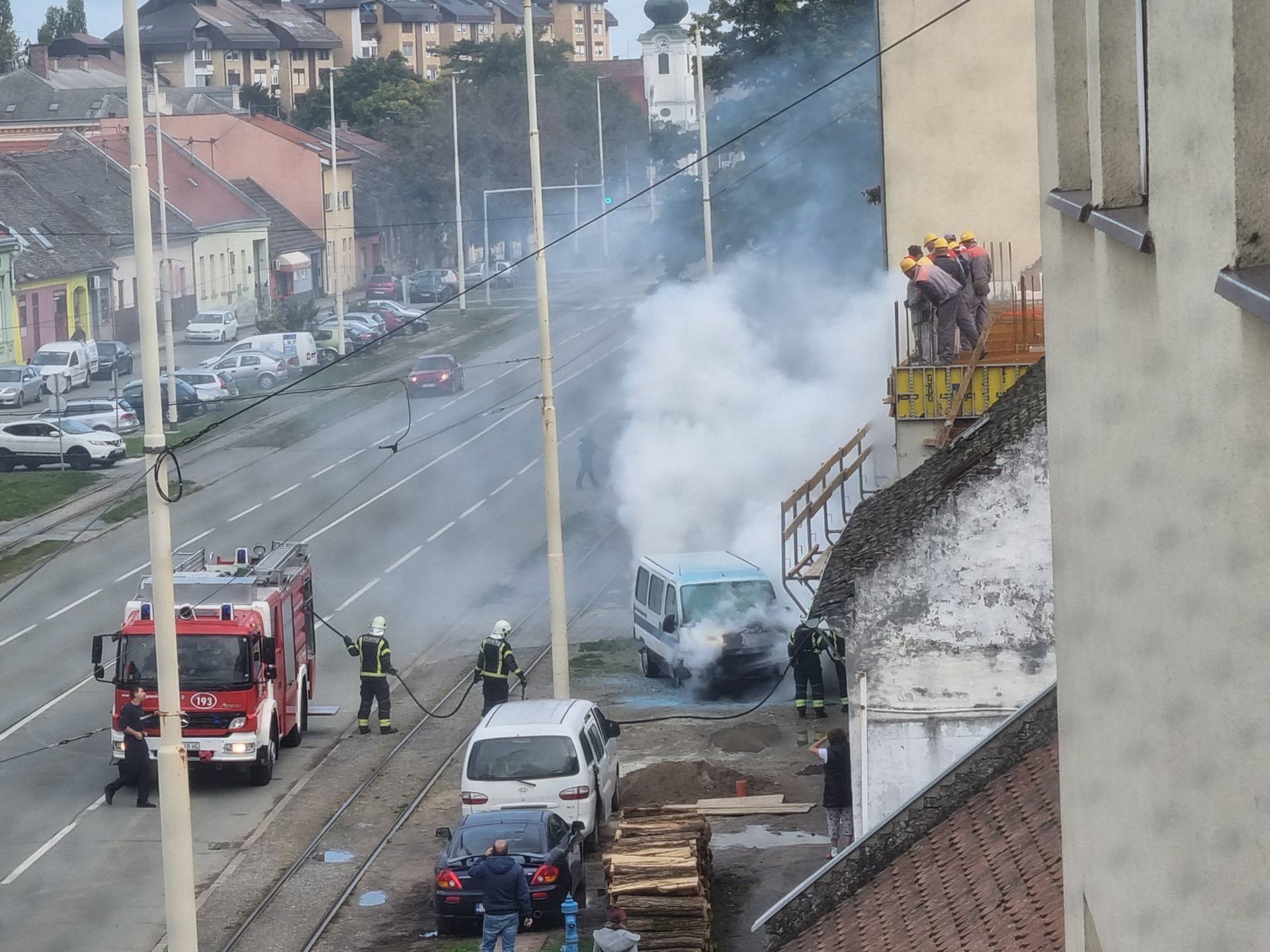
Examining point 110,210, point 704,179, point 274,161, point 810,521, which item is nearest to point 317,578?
point 810,521

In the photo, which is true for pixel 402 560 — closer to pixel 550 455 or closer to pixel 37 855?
pixel 550 455

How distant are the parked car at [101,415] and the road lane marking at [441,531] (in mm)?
11776

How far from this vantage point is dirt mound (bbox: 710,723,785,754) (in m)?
22.5

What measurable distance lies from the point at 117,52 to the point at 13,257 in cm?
6887

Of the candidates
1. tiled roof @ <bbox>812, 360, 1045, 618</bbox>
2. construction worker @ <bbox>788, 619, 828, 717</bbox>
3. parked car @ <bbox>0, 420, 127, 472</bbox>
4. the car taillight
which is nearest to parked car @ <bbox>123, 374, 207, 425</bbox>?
parked car @ <bbox>0, 420, 127, 472</bbox>

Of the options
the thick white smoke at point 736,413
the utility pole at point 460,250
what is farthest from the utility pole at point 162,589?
the utility pole at point 460,250

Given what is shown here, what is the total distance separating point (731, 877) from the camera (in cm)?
1759

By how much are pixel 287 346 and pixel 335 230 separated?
85.8 feet

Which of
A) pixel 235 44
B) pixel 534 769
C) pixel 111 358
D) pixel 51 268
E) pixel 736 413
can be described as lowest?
pixel 534 769

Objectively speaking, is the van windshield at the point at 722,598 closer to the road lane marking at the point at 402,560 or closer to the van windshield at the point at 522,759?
the van windshield at the point at 522,759

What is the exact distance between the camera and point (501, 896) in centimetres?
1473

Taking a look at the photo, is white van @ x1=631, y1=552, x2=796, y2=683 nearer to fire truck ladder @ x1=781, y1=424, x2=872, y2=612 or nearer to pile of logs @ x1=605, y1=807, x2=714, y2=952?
fire truck ladder @ x1=781, y1=424, x2=872, y2=612

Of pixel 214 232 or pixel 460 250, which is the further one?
pixel 214 232

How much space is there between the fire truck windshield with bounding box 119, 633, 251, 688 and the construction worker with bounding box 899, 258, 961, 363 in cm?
868
